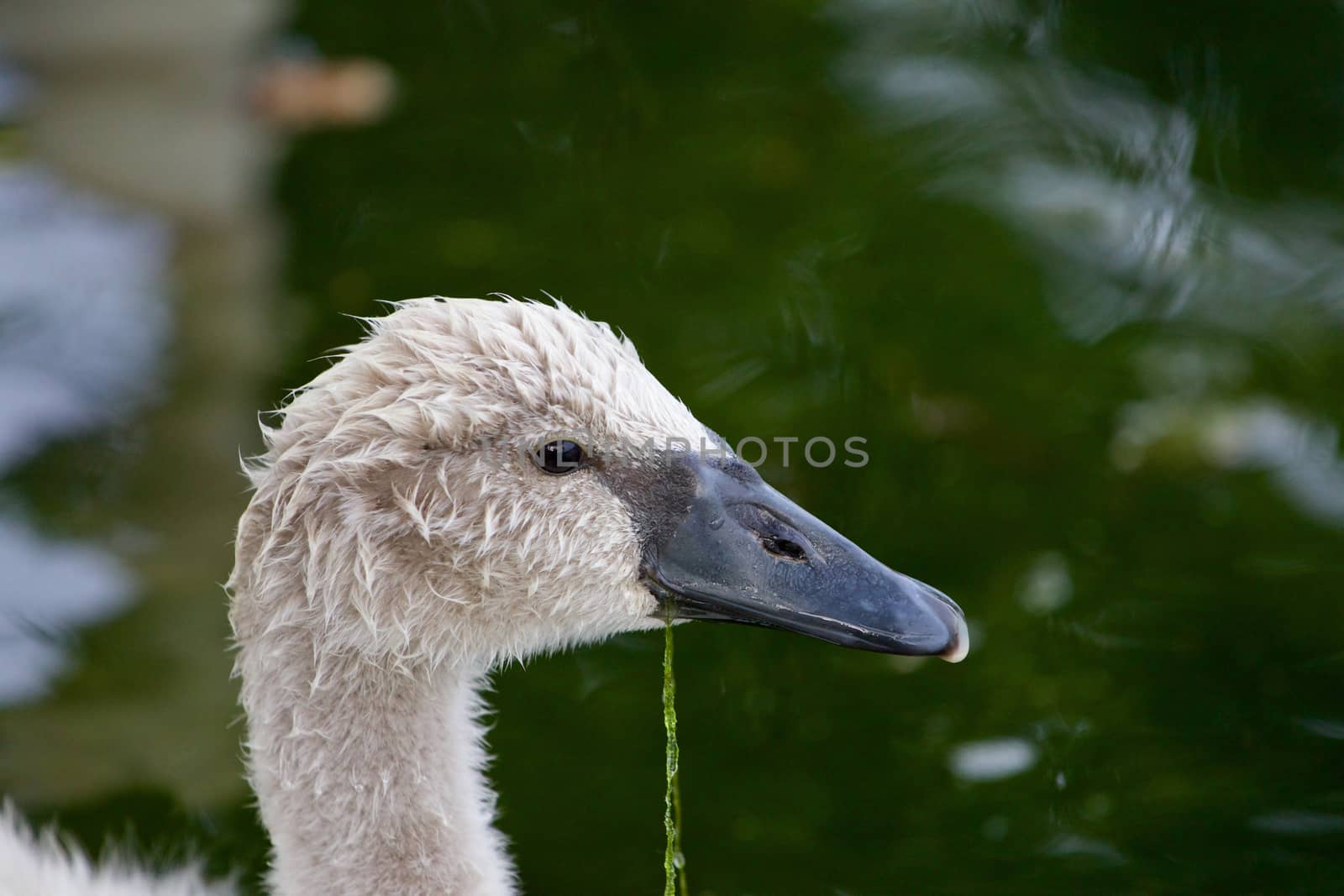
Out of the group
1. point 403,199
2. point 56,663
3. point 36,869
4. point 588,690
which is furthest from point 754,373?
point 36,869

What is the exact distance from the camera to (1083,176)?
6.14m

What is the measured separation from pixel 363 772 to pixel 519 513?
661 millimetres

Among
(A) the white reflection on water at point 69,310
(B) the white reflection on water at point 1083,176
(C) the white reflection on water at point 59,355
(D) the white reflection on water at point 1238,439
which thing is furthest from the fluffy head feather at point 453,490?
(B) the white reflection on water at point 1083,176

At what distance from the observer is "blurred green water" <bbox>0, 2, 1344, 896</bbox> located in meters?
4.14

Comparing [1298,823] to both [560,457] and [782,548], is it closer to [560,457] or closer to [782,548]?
[782,548]

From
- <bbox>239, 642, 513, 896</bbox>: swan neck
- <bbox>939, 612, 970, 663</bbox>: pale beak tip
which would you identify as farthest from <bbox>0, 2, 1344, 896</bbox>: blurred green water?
<bbox>939, 612, 970, 663</bbox>: pale beak tip

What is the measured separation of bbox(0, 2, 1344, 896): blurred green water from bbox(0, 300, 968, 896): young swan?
3.65 feet

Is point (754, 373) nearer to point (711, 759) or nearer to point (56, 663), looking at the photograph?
point (711, 759)

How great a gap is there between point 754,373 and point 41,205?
10.8 ft

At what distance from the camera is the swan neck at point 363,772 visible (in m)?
3.12

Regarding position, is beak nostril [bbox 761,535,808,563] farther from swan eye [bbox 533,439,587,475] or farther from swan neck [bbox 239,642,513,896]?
swan neck [bbox 239,642,513,896]

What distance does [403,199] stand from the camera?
6.54 m

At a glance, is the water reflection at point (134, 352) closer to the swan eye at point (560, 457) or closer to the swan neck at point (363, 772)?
the swan neck at point (363, 772)

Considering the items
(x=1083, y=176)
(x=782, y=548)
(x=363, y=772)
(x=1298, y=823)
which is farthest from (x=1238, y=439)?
(x=363, y=772)
